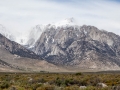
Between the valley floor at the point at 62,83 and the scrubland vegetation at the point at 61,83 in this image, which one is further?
the valley floor at the point at 62,83

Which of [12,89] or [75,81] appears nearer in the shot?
[12,89]

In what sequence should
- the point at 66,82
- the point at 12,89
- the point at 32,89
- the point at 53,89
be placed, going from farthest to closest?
the point at 66,82 < the point at 32,89 < the point at 53,89 < the point at 12,89

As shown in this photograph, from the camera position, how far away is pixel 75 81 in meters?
54.9

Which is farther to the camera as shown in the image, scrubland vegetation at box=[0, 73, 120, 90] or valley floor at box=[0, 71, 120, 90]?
valley floor at box=[0, 71, 120, 90]

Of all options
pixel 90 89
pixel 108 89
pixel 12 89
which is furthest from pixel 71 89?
pixel 12 89

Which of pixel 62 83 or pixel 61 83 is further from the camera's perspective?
pixel 62 83

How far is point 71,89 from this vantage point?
35000mm

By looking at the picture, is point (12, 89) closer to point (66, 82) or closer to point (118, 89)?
point (118, 89)

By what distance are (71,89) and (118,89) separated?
18.4 ft

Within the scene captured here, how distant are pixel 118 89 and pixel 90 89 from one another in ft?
11.3

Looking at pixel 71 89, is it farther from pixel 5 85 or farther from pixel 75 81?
pixel 75 81

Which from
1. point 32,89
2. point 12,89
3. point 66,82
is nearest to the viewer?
point 12,89

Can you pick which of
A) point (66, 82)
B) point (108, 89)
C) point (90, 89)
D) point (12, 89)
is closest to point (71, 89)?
point (90, 89)

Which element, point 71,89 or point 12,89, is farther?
point 71,89
